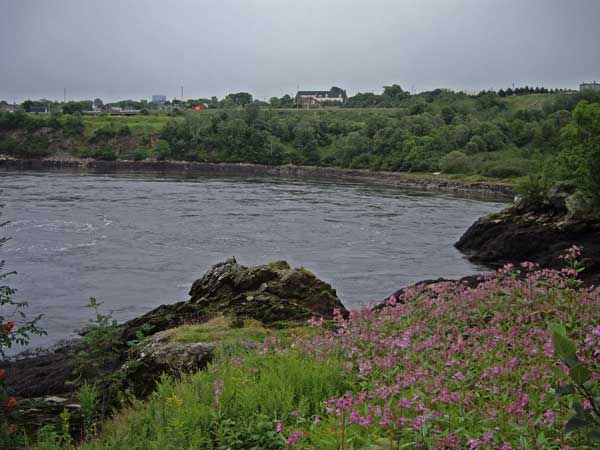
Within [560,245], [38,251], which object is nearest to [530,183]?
[560,245]

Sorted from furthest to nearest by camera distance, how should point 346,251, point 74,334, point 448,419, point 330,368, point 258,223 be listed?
point 258,223, point 346,251, point 74,334, point 330,368, point 448,419

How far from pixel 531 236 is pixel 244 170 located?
80889 millimetres

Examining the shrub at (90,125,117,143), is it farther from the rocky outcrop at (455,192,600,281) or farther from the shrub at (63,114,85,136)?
the rocky outcrop at (455,192,600,281)

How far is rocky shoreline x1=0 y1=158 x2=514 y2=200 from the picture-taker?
82.1 metres

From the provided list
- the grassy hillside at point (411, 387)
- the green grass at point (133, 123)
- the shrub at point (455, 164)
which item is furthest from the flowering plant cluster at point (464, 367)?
the green grass at point (133, 123)

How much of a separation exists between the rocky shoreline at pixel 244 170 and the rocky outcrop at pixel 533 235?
128ft

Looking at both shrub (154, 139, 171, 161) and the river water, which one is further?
shrub (154, 139, 171, 161)

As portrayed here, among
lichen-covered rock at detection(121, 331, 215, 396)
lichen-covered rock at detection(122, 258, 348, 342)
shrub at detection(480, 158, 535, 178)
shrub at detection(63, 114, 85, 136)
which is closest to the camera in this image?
lichen-covered rock at detection(121, 331, 215, 396)

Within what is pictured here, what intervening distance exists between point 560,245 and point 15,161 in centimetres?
10072

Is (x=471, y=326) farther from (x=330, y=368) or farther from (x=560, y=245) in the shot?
(x=560, y=245)

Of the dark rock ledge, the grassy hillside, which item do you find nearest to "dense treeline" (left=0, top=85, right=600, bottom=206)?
the dark rock ledge

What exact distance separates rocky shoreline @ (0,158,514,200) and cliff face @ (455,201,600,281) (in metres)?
39.2

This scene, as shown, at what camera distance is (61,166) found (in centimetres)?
11231

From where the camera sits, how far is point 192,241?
36.3m
